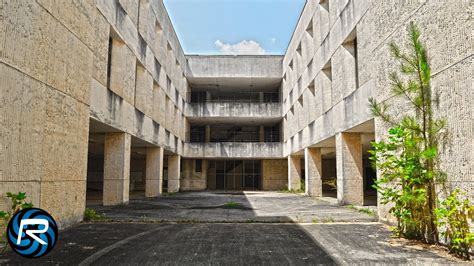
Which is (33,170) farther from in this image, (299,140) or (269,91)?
(269,91)

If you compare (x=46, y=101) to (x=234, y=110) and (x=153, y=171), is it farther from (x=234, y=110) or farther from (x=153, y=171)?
(x=234, y=110)

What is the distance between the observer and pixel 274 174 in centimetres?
3092

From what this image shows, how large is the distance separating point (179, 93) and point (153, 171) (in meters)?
8.32

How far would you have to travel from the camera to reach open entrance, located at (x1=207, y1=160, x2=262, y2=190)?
33125 millimetres

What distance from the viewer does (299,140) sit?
22.3 metres

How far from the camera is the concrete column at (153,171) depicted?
2031cm

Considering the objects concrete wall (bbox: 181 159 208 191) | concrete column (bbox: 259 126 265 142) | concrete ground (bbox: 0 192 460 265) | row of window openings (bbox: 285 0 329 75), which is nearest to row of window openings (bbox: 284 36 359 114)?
row of window openings (bbox: 285 0 329 75)

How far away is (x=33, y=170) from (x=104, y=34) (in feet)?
19.6

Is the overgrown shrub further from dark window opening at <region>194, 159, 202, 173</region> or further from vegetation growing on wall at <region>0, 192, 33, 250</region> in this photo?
dark window opening at <region>194, 159, 202, 173</region>

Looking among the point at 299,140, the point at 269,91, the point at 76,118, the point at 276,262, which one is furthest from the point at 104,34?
the point at 269,91

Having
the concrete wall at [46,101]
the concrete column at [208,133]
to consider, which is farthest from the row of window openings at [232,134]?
the concrete wall at [46,101]

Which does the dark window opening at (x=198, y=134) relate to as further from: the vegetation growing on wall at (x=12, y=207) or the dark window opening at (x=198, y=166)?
the vegetation growing on wall at (x=12, y=207)

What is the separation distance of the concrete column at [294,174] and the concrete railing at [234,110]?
4.62 m

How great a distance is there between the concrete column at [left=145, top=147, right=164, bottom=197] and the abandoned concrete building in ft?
0.20
